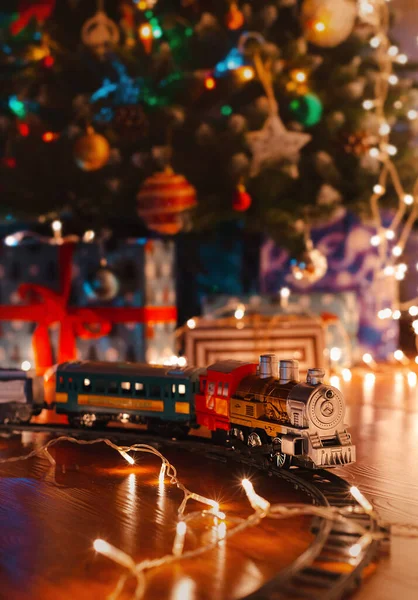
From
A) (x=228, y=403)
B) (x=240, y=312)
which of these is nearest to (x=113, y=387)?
(x=228, y=403)

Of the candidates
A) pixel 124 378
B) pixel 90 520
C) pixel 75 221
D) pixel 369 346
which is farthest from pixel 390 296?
pixel 90 520

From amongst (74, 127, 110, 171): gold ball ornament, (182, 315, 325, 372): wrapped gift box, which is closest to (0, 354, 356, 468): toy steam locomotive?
(182, 315, 325, 372): wrapped gift box

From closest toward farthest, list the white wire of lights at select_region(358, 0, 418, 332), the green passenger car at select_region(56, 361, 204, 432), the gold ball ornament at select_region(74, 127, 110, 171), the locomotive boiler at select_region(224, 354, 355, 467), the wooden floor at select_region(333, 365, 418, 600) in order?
the wooden floor at select_region(333, 365, 418, 600)
the locomotive boiler at select_region(224, 354, 355, 467)
the green passenger car at select_region(56, 361, 204, 432)
the gold ball ornament at select_region(74, 127, 110, 171)
the white wire of lights at select_region(358, 0, 418, 332)

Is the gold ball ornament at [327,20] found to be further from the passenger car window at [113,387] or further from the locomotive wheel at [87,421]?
the locomotive wheel at [87,421]

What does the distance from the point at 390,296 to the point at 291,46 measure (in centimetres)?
199

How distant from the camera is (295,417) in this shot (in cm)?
257

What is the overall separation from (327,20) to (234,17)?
0.58m

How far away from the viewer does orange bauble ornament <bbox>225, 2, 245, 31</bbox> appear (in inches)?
186

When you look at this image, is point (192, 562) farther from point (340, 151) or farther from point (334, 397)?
point (340, 151)

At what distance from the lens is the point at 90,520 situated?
2186mm

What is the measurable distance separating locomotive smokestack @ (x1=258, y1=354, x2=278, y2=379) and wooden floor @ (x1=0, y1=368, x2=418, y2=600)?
1.22ft

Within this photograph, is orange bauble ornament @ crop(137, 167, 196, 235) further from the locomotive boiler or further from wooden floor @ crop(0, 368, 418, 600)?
the locomotive boiler

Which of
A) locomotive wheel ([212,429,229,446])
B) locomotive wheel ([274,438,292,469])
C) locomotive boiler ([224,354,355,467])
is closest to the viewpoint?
locomotive boiler ([224,354,355,467])

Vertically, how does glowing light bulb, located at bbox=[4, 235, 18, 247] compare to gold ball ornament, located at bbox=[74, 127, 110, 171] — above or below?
below
